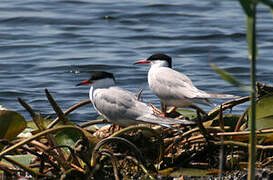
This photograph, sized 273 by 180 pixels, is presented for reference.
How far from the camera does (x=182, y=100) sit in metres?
5.84

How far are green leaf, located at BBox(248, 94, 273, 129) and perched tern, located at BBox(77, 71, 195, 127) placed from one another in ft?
2.78

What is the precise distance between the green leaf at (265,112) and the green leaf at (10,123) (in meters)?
1.89

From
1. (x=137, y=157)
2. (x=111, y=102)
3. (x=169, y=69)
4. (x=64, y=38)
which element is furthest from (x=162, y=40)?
(x=137, y=157)

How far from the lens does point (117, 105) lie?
17.6 ft

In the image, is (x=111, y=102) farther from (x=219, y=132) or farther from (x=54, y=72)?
(x=54, y=72)

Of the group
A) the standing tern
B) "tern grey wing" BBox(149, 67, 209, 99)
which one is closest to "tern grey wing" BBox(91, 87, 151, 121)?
the standing tern

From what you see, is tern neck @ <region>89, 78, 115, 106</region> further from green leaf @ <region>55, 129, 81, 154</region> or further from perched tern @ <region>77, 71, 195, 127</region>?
green leaf @ <region>55, 129, 81, 154</region>

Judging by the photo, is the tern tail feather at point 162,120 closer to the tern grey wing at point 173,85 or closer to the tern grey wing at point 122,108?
the tern grey wing at point 122,108

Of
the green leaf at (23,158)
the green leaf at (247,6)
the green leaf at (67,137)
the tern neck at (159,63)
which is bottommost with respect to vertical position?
the green leaf at (23,158)

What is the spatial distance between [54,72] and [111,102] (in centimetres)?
558

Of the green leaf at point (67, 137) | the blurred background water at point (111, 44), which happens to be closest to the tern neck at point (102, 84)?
the green leaf at point (67, 137)

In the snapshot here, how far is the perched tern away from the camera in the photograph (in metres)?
5.22

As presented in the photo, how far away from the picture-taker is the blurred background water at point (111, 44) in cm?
998

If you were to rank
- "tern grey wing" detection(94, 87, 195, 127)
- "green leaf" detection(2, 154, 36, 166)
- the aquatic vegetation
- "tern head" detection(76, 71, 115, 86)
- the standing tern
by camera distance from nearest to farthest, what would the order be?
the aquatic vegetation < "green leaf" detection(2, 154, 36, 166) < "tern grey wing" detection(94, 87, 195, 127) < "tern head" detection(76, 71, 115, 86) < the standing tern
